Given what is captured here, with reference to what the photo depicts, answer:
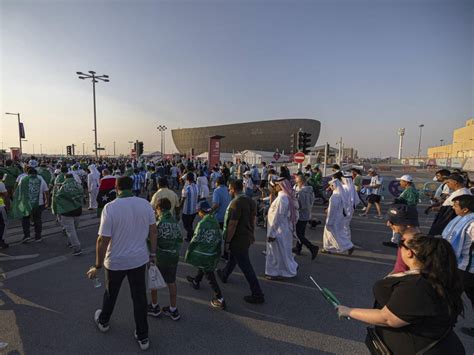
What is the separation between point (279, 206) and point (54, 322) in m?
3.52

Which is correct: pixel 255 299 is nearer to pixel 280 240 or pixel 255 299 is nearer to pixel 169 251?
pixel 280 240

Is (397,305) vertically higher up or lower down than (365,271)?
higher up

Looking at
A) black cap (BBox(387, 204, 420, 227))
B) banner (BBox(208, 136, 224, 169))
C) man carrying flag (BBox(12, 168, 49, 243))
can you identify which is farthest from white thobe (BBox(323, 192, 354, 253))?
banner (BBox(208, 136, 224, 169))

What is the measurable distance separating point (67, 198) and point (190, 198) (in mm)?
2597

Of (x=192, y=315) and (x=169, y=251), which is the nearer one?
(x=169, y=251)

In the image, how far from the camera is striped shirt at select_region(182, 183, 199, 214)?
627 cm

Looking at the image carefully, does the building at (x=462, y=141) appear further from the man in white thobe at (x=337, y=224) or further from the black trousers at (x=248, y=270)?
the black trousers at (x=248, y=270)

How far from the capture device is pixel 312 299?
397cm

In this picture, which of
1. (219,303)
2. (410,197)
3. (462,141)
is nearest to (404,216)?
(219,303)

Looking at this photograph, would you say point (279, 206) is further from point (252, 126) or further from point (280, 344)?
point (252, 126)

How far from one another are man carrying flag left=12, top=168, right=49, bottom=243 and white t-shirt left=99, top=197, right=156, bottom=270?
4.76 meters

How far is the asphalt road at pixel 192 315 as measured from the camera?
9.55ft

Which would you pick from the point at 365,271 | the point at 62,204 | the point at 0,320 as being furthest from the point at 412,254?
the point at 62,204

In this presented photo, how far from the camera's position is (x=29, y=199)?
6.05 metres
